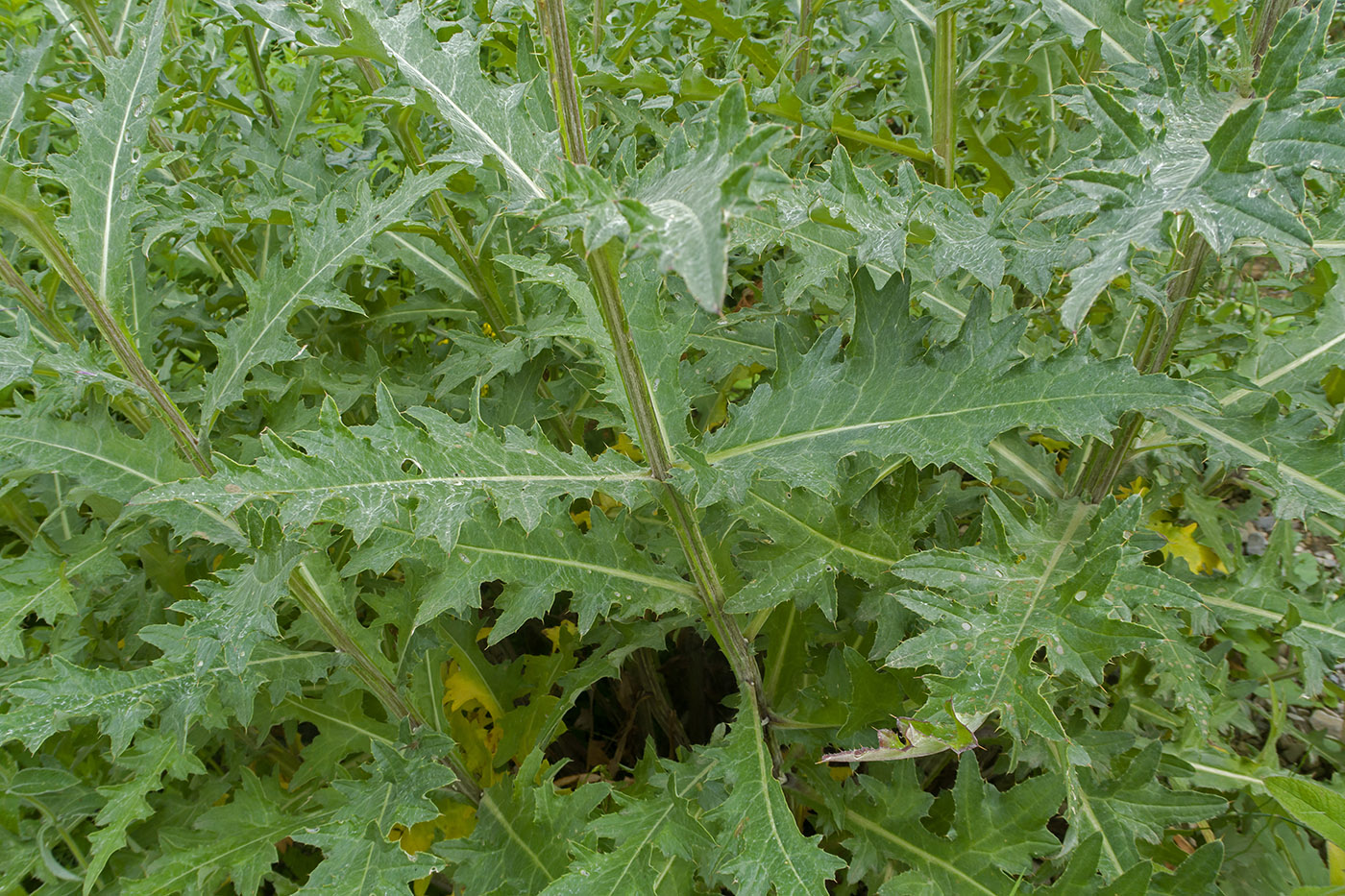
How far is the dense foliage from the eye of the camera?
104cm

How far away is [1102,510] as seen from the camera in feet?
3.80

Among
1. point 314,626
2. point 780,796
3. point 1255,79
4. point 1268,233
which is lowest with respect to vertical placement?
point 780,796

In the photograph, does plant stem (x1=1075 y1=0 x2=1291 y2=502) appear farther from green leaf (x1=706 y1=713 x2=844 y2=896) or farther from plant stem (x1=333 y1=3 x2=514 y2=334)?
plant stem (x1=333 y1=3 x2=514 y2=334)

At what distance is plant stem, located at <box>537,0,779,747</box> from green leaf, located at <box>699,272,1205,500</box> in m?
0.09

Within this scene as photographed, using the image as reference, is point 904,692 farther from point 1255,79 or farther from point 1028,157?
point 1028,157

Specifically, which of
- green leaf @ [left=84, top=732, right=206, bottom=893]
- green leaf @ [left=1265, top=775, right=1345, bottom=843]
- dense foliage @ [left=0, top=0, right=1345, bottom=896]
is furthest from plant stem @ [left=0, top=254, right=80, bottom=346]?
green leaf @ [left=1265, top=775, right=1345, bottom=843]

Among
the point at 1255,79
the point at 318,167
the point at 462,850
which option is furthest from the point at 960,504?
the point at 318,167

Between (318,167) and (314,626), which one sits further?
(318,167)

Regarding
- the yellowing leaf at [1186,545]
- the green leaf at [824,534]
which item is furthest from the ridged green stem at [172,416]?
the yellowing leaf at [1186,545]

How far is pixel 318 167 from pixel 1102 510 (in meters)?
1.81

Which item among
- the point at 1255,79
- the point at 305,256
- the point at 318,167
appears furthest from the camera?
the point at 318,167

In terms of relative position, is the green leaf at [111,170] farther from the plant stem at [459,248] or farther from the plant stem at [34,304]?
the plant stem at [459,248]

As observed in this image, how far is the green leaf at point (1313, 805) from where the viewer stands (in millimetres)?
1067

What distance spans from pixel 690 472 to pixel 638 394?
128 millimetres
